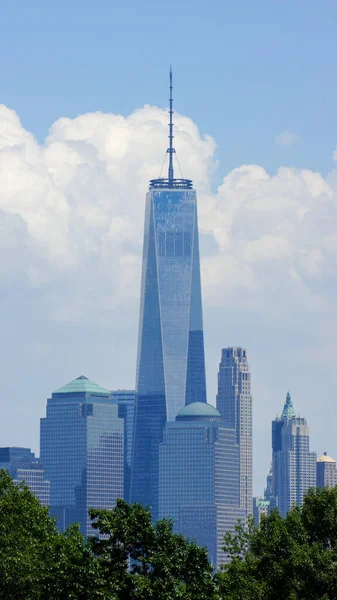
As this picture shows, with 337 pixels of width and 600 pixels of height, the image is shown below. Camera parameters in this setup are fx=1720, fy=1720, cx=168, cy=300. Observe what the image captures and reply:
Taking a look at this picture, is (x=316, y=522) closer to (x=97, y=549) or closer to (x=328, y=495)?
(x=328, y=495)

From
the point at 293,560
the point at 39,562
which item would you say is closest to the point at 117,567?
the point at 39,562

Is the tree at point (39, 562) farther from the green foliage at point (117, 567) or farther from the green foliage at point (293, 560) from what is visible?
the green foliage at point (293, 560)

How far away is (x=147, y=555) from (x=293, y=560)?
9350 mm

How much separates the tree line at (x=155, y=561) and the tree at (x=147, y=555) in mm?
57

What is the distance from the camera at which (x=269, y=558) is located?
343 feet

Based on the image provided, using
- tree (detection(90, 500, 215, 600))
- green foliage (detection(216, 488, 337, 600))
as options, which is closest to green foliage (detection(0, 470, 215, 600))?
tree (detection(90, 500, 215, 600))

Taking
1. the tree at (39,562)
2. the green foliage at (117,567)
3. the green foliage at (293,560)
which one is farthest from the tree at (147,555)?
the green foliage at (293,560)

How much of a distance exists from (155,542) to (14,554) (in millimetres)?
8789

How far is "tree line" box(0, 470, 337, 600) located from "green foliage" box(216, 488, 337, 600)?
0.20 ft

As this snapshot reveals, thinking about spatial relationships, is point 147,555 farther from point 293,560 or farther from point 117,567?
point 293,560

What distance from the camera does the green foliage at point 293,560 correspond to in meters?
102

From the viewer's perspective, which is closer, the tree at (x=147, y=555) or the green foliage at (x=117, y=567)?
the green foliage at (x=117, y=567)

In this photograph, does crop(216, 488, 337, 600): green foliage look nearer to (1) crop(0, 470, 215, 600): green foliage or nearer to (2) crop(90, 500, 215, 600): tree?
(2) crop(90, 500, 215, 600): tree

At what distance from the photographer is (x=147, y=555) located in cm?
9906
